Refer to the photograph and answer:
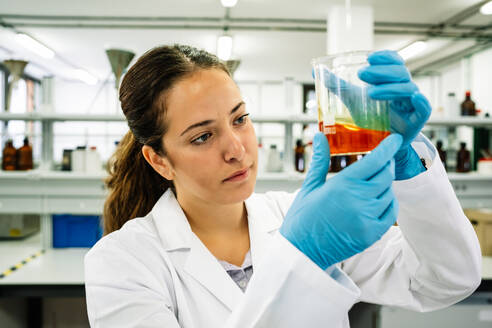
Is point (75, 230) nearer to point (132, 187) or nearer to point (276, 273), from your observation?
point (132, 187)

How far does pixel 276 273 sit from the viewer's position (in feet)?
2.04

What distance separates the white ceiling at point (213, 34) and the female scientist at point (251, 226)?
3.38m

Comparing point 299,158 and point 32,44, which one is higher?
point 32,44

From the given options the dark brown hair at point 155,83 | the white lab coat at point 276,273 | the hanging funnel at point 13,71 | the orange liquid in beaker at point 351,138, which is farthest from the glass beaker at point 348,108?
the hanging funnel at point 13,71

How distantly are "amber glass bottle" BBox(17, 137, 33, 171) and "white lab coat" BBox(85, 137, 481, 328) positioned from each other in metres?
2.21

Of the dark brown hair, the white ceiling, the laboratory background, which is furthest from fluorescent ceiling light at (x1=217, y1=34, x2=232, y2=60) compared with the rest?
the dark brown hair

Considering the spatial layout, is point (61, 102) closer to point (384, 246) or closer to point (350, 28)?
point (350, 28)

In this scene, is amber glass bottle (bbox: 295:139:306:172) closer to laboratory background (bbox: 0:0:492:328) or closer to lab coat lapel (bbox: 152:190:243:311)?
laboratory background (bbox: 0:0:492:328)

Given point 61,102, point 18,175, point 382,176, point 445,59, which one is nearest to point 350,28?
point 445,59

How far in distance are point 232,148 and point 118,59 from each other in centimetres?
206

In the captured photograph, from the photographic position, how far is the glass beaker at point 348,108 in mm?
637

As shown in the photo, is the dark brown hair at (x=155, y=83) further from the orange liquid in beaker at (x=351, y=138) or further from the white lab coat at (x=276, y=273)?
the orange liquid in beaker at (x=351, y=138)

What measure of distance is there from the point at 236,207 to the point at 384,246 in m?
0.49

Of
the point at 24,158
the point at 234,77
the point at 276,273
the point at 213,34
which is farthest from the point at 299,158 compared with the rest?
the point at 213,34
